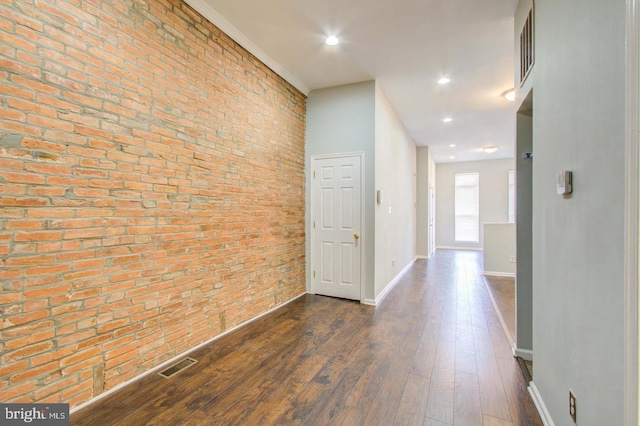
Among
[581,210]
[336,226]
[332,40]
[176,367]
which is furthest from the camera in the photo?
[336,226]

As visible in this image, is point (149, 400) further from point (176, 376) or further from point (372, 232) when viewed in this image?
point (372, 232)

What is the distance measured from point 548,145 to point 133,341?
10.3ft

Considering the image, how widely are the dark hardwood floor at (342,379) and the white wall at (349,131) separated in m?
1.13

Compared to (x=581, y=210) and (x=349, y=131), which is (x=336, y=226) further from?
(x=581, y=210)

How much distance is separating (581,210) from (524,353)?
1.94m

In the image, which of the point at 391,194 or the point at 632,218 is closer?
the point at 632,218

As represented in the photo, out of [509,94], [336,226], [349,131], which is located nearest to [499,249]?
[509,94]

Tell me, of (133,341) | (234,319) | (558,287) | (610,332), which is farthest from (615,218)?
(234,319)

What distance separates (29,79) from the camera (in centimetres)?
166

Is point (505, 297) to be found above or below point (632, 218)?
below

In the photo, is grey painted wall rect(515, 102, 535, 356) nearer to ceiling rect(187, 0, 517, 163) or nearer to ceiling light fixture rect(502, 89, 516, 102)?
ceiling rect(187, 0, 517, 163)

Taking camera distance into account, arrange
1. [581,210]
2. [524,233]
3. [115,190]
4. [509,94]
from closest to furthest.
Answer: [581,210]
[115,190]
[524,233]
[509,94]

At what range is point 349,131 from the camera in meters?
4.30

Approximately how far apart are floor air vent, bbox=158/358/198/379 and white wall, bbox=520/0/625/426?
258 centimetres
